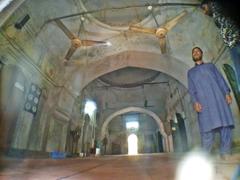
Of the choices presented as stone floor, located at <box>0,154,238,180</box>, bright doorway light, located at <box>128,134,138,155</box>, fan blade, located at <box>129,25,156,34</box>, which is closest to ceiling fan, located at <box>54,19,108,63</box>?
fan blade, located at <box>129,25,156,34</box>

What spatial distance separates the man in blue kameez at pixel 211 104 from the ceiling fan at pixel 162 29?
339 centimetres

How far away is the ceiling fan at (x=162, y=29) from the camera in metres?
5.93

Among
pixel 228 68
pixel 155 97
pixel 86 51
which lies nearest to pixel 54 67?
pixel 86 51

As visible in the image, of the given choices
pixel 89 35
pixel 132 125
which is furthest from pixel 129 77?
pixel 132 125

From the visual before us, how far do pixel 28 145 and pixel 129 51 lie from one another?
495cm

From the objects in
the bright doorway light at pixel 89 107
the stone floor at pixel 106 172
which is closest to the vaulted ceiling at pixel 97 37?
the bright doorway light at pixel 89 107

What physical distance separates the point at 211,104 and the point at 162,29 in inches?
161

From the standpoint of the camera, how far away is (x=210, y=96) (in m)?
2.82

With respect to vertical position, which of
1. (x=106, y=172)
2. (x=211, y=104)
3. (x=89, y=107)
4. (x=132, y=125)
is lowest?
(x=106, y=172)

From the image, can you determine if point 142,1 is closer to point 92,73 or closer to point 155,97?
point 92,73

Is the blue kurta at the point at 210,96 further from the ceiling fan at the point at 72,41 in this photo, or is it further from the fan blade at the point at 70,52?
the fan blade at the point at 70,52

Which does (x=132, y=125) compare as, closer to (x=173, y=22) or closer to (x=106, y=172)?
(x=173, y=22)

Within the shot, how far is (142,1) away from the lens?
6500 millimetres

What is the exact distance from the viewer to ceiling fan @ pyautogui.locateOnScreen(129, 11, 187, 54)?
5930mm
